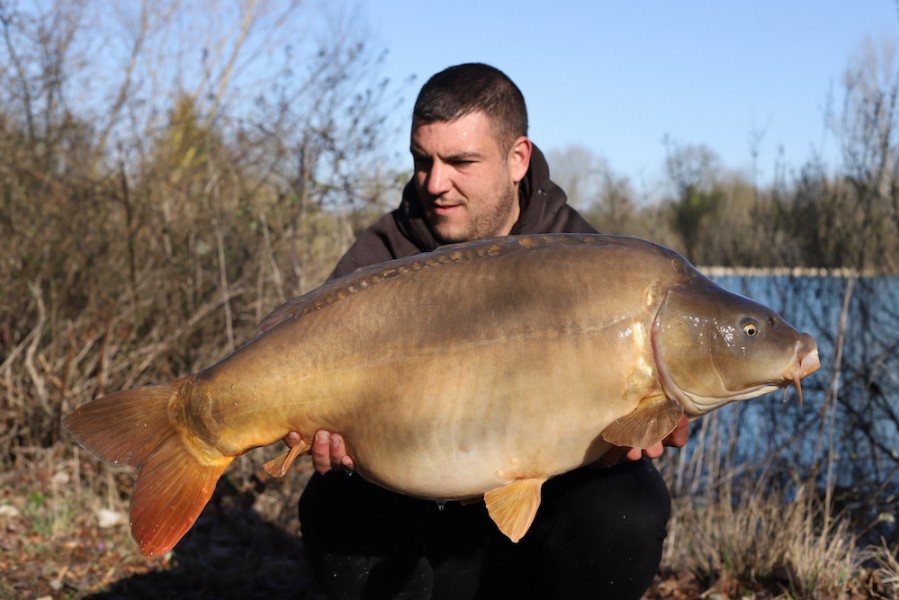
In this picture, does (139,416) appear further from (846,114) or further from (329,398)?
(846,114)

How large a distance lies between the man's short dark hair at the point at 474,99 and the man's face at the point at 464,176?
23mm

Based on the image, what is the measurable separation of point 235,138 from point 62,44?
41.8 inches

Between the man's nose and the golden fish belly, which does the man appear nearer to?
the man's nose

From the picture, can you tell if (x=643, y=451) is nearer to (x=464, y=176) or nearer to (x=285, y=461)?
(x=285, y=461)

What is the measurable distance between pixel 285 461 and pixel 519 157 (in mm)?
1271

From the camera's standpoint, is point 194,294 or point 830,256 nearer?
point 194,294

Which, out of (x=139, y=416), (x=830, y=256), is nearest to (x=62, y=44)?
(x=139, y=416)

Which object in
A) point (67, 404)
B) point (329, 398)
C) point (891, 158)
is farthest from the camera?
point (891, 158)

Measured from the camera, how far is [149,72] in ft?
20.2

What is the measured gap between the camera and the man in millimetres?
2406

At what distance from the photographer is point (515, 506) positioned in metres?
1.92

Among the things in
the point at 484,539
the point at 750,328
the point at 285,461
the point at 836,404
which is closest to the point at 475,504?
the point at 484,539

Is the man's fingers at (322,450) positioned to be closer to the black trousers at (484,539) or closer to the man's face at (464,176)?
the black trousers at (484,539)

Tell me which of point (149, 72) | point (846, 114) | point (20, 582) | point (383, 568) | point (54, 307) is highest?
point (149, 72)
